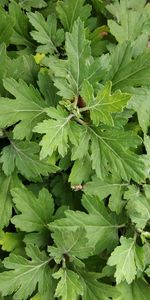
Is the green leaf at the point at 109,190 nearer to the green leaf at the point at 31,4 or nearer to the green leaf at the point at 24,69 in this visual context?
the green leaf at the point at 24,69

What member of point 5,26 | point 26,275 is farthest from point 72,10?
point 26,275

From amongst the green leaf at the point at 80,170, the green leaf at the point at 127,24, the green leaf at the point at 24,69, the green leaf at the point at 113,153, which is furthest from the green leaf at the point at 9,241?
the green leaf at the point at 127,24

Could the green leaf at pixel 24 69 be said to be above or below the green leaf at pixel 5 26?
below

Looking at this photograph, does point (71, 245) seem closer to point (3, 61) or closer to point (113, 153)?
point (113, 153)

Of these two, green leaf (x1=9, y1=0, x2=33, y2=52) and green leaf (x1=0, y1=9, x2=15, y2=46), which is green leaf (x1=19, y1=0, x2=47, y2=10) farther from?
green leaf (x1=0, y1=9, x2=15, y2=46)

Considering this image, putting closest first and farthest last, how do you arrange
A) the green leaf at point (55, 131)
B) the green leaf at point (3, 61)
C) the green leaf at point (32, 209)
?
the green leaf at point (55, 131) → the green leaf at point (3, 61) → the green leaf at point (32, 209)

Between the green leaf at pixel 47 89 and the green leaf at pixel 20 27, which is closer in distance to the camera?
the green leaf at pixel 47 89

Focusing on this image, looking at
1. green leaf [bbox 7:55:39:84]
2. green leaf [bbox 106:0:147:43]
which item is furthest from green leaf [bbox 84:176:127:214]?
green leaf [bbox 106:0:147:43]
